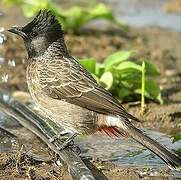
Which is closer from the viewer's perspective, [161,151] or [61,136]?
[161,151]

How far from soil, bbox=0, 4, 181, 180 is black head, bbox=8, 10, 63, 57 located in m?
1.12

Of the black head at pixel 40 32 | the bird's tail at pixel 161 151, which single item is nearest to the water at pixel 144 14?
the black head at pixel 40 32

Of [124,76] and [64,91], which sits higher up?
[64,91]

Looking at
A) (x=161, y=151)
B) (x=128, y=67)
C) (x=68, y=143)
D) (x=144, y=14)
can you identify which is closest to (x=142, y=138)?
(x=161, y=151)

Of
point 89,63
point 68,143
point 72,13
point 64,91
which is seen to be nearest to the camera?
point 68,143

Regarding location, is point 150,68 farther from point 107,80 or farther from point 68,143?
point 68,143

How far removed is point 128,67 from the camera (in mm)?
7703

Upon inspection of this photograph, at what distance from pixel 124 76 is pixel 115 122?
6.19 ft

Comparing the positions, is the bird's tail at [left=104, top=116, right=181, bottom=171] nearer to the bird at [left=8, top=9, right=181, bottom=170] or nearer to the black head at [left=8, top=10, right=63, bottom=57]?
the bird at [left=8, top=9, right=181, bottom=170]

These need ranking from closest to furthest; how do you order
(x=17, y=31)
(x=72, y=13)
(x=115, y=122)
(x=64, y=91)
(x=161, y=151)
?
(x=161, y=151), (x=115, y=122), (x=64, y=91), (x=17, y=31), (x=72, y=13)

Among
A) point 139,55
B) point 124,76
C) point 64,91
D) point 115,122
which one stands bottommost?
point 139,55

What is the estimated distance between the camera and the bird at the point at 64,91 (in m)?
6.14

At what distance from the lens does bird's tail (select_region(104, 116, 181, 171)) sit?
18.9 feet

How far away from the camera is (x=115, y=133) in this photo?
Result: 6.28 meters
